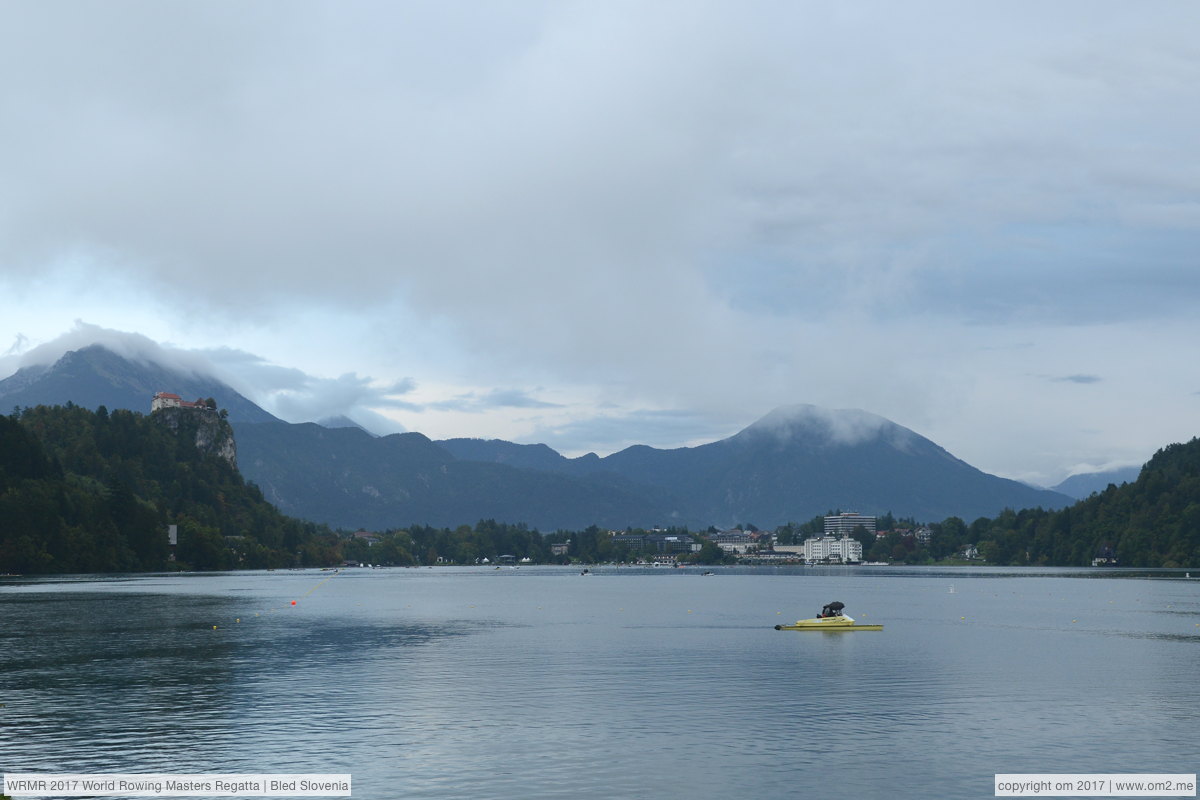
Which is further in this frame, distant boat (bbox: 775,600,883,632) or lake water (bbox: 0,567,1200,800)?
distant boat (bbox: 775,600,883,632)

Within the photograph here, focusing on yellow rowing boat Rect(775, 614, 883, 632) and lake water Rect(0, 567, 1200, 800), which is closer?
lake water Rect(0, 567, 1200, 800)

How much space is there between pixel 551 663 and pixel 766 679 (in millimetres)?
18728

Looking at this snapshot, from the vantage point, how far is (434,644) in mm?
112375

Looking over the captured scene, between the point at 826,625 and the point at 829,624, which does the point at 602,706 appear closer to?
the point at 826,625

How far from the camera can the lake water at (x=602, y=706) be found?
51.0 m

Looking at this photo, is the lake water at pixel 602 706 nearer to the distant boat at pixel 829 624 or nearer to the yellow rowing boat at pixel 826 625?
the yellow rowing boat at pixel 826 625

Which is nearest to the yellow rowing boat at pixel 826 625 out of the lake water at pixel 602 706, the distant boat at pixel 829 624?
the distant boat at pixel 829 624

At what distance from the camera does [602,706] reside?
6969cm

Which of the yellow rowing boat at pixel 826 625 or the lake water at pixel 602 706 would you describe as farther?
the yellow rowing boat at pixel 826 625

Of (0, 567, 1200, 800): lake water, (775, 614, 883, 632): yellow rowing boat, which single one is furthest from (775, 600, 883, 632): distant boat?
(0, 567, 1200, 800): lake water

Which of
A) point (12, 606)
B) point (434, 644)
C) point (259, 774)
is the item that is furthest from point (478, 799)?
point (12, 606)

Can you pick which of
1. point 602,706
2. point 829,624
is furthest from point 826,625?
point 602,706

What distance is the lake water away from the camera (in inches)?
2009

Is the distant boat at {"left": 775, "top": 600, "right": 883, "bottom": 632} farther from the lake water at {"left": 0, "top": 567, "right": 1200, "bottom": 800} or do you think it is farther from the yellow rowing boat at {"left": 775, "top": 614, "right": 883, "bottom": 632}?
the lake water at {"left": 0, "top": 567, "right": 1200, "bottom": 800}
